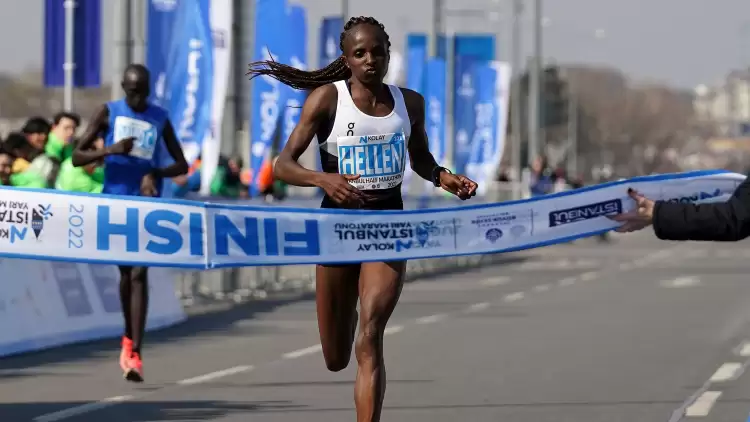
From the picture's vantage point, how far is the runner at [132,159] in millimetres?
12516

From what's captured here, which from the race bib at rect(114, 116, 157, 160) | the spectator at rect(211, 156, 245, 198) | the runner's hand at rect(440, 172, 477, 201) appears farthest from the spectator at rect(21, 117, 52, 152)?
the runner's hand at rect(440, 172, 477, 201)

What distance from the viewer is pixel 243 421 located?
34.9 feet

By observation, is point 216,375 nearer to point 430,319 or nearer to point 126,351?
point 126,351

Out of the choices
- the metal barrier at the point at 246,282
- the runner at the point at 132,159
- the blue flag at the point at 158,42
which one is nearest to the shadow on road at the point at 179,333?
the metal barrier at the point at 246,282

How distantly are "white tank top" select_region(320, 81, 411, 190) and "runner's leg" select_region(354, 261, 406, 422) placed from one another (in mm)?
387

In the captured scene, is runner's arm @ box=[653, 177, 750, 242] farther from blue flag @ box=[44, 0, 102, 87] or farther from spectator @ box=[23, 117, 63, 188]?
blue flag @ box=[44, 0, 102, 87]

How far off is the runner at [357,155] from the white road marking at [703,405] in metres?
2.84

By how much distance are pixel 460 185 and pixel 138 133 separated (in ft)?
14.4

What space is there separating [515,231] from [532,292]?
1565cm

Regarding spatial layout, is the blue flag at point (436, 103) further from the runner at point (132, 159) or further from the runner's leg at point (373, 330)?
the runner's leg at point (373, 330)

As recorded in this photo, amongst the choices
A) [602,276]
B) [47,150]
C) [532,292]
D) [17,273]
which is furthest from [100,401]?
[602,276]

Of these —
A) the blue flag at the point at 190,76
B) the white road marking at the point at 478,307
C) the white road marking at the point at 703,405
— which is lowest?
the white road marking at the point at 478,307

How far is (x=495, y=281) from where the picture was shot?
2828cm

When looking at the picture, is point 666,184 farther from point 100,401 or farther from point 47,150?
point 47,150
